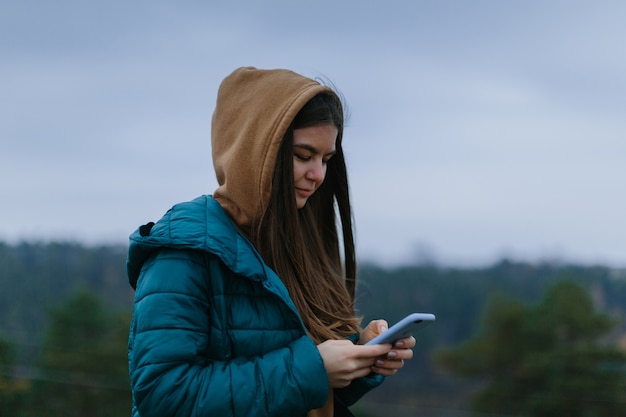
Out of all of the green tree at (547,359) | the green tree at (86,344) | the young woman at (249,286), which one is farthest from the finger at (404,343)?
the green tree at (547,359)

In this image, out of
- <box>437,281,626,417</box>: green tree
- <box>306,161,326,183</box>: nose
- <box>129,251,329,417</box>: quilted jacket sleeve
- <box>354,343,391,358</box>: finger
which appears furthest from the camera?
<box>437,281,626,417</box>: green tree

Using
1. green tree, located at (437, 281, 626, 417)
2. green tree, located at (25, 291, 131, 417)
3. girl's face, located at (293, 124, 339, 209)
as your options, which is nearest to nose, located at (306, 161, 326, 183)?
girl's face, located at (293, 124, 339, 209)

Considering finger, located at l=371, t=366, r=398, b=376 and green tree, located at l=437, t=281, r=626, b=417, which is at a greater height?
finger, located at l=371, t=366, r=398, b=376

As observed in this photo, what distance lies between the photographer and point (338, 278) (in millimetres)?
1712

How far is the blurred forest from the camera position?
1108 centimetres

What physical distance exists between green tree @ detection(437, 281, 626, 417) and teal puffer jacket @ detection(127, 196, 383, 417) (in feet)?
32.5

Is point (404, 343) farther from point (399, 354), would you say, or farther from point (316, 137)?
point (316, 137)

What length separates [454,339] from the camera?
15328 mm

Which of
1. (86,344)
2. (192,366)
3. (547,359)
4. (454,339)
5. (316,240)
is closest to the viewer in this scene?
(192,366)

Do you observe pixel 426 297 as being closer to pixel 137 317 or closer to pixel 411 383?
pixel 411 383

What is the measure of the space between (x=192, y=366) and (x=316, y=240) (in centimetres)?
49

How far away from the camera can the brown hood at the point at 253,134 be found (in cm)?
141

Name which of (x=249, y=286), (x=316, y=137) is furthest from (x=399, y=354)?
(x=316, y=137)

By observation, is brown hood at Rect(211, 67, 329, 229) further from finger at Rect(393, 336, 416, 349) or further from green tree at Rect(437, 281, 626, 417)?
green tree at Rect(437, 281, 626, 417)
